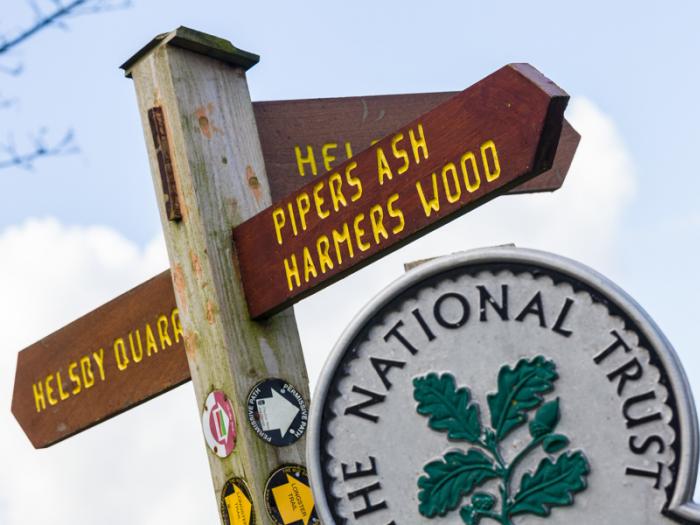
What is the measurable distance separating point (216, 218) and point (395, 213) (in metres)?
0.60

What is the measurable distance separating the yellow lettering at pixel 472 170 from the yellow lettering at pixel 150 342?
1147 millimetres

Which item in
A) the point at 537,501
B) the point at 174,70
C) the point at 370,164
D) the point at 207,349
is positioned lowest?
the point at 537,501

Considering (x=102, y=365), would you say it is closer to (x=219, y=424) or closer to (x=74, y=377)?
(x=74, y=377)

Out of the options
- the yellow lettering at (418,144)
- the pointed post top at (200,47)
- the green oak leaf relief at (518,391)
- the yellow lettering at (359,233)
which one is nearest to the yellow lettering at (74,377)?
the pointed post top at (200,47)

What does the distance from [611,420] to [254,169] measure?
55.3 inches

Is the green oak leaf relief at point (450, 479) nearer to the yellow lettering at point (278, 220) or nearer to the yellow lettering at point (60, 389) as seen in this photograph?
the yellow lettering at point (278, 220)

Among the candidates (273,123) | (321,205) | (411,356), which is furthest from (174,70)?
(411,356)

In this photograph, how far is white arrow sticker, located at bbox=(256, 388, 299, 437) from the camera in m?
2.62

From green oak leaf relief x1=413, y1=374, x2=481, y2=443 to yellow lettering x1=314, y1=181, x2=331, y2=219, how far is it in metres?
0.72

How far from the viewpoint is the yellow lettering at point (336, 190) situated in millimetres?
2414

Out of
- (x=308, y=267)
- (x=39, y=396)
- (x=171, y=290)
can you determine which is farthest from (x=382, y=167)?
(x=39, y=396)

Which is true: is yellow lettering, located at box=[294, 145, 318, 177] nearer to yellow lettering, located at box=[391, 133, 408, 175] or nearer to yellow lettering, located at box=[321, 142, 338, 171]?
yellow lettering, located at box=[321, 142, 338, 171]

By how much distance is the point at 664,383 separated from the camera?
1.62 m

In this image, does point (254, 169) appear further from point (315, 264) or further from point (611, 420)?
point (611, 420)
